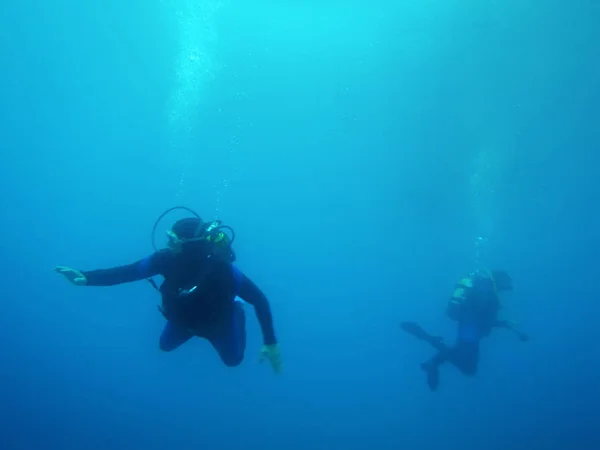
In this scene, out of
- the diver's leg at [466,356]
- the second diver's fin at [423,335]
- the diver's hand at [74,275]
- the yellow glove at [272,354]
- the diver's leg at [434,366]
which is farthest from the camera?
the second diver's fin at [423,335]

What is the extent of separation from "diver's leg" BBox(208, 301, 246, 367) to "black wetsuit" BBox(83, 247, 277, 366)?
1 cm

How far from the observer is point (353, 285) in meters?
64.0

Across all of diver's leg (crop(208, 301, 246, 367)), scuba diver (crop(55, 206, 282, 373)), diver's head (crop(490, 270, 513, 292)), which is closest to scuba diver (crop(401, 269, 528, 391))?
diver's head (crop(490, 270, 513, 292))

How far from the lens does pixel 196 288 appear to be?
3859 millimetres

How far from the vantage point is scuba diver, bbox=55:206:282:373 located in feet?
12.7

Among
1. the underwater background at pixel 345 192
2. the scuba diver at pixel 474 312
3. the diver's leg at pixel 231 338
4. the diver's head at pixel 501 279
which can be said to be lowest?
the diver's leg at pixel 231 338

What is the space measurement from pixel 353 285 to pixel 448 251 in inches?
631

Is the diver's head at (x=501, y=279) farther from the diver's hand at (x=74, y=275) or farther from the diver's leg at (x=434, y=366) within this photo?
the diver's hand at (x=74, y=275)

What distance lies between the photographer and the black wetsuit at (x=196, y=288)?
155 inches

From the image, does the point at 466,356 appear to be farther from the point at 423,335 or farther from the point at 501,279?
the point at 501,279

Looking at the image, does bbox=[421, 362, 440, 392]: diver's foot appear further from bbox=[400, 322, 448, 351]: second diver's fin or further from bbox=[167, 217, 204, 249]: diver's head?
bbox=[167, 217, 204, 249]: diver's head

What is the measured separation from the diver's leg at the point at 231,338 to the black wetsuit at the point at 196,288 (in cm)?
1

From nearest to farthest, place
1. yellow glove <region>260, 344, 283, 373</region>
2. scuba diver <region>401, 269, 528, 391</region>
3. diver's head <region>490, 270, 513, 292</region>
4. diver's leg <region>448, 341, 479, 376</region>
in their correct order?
yellow glove <region>260, 344, 283, 373</region>
scuba diver <region>401, 269, 528, 391</region>
diver's leg <region>448, 341, 479, 376</region>
diver's head <region>490, 270, 513, 292</region>

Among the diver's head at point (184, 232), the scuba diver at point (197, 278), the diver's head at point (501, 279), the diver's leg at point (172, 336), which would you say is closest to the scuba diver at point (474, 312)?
the diver's head at point (501, 279)
